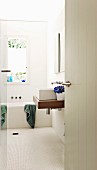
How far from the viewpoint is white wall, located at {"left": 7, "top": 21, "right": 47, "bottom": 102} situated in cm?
500

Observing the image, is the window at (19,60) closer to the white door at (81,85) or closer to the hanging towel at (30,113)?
the hanging towel at (30,113)

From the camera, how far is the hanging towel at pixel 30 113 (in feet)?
14.0

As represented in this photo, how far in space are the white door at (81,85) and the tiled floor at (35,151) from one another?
2.18 feet

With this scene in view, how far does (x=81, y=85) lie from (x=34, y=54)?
371 cm

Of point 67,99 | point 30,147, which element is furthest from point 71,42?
point 30,147

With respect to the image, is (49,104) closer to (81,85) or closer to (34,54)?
(81,85)

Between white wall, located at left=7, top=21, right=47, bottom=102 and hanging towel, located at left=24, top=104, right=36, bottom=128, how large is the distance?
2.36ft

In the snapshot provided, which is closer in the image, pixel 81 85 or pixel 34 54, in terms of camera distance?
pixel 81 85

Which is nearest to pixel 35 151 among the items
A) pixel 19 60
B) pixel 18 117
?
pixel 18 117


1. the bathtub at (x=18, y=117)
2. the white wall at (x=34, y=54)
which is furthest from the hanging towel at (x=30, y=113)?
the white wall at (x=34, y=54)

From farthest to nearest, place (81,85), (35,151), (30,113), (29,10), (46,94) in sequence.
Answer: (29,10), (30,113), (46,94), (35,151), (81,85)

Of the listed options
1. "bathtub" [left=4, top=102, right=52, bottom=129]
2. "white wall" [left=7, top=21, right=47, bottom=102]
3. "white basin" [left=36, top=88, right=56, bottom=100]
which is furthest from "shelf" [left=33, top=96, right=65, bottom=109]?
"white wall" [left=7, top=21, right=47, bottom=102]

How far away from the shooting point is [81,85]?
1.45 m

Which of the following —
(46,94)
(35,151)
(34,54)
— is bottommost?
(35,151)
